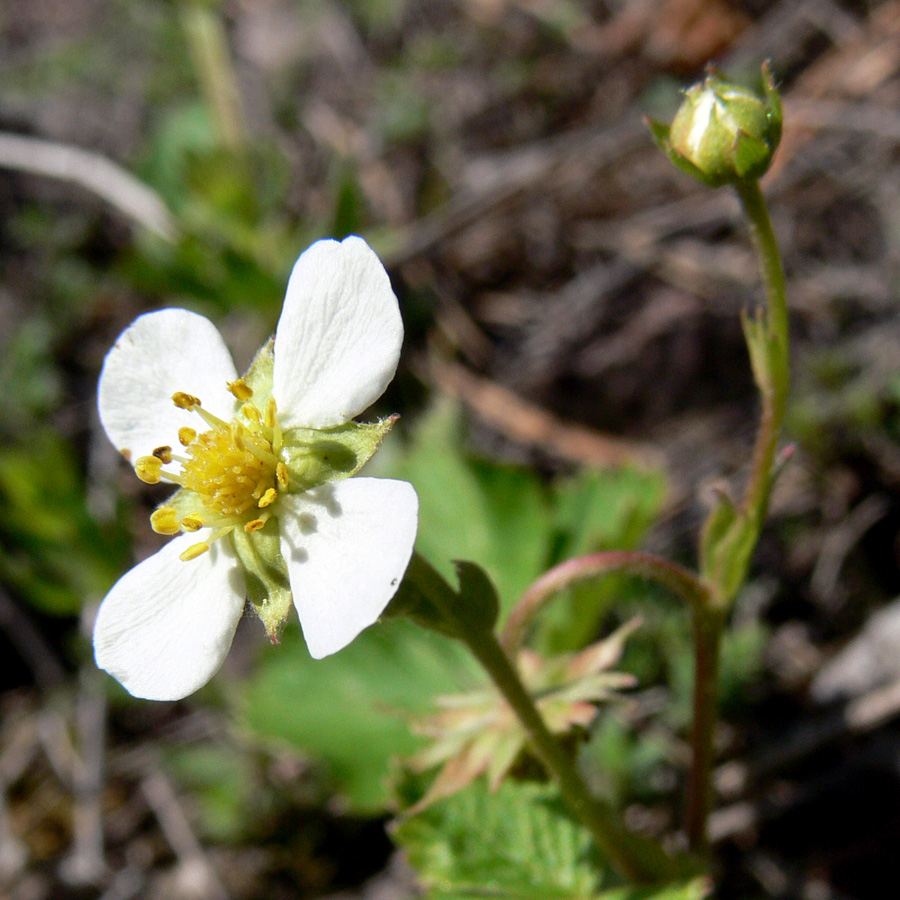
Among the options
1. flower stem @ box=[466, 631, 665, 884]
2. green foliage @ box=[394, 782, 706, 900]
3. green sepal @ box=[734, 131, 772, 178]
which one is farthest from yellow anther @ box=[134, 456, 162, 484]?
green sepal @ box=[734, 131, 772, 178]

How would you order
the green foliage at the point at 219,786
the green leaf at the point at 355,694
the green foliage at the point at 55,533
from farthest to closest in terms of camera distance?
1. the green foliage at the point at 55,533
2. the green foliage at the point at 219,786
3. the green leaf at the point at 355,694

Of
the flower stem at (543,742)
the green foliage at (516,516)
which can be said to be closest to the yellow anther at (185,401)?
the flower stem at (543,742)

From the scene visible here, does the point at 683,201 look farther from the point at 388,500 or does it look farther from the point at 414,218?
the point at 388,500

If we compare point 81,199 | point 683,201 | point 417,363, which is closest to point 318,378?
point 417,363

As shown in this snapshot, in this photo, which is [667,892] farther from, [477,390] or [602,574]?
[477,390]

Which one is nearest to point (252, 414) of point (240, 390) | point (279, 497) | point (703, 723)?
point (240, 390)

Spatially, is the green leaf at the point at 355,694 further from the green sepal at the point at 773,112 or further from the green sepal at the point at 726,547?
the green sepal at the point at 773,112

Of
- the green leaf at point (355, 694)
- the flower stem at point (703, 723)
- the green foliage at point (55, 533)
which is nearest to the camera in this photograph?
the flower stem at point (703, 723)
